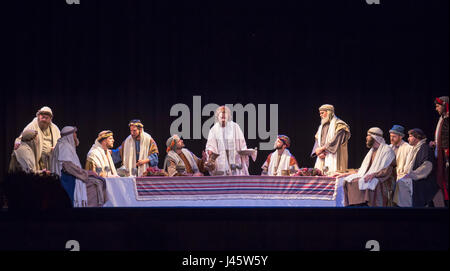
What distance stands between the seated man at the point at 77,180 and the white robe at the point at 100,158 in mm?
372

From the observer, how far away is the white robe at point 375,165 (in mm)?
7293

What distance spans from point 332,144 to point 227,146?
4.36ft

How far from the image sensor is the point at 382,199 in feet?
23.9

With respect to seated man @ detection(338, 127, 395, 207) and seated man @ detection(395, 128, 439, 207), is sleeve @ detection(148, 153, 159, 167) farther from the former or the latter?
seated man @ detection(395, 128, 439, 207)

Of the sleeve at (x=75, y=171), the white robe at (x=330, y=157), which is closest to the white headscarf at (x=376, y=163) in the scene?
the white robe at (x=330, y=157)

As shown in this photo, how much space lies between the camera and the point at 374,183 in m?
7.29

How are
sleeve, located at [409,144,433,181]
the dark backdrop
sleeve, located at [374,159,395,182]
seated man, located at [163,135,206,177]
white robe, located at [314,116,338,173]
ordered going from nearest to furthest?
1. sleeve, located at [374,159,395,182]
2. sleeve, located at [409,144,433,181]
3. seated man, located at [163,135,206,177]
4. white robe, located at [314,116,338,173]
5. the dark backdrop

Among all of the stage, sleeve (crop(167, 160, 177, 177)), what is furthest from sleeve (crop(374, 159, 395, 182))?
sleeve (crop(167, 160, 177, 177))

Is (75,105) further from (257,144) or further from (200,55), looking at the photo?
(257,144)

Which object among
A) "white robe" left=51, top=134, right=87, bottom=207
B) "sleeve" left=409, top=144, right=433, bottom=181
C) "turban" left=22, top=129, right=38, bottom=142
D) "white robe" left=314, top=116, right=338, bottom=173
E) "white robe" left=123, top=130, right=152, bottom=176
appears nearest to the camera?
"white robe" left=51, top=134, right=87, bottom=207

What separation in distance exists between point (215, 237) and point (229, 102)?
14.1 feet

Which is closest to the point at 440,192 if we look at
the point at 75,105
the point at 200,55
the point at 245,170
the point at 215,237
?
the point at 245,170

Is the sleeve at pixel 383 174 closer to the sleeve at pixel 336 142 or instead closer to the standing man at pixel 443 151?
the standing man at pixel 443 151

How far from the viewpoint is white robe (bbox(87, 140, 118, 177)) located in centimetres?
A: 783
